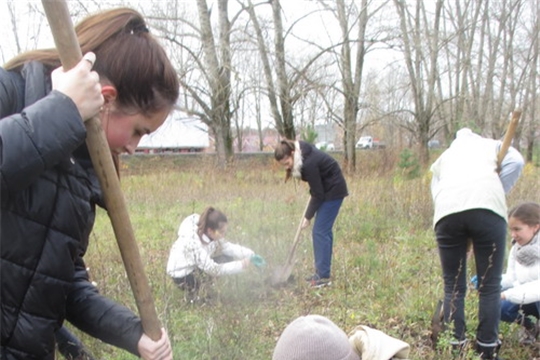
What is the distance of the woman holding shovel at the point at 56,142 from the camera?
93cm

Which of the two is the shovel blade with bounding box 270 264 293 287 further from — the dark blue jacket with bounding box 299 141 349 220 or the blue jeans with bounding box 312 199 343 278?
the dark blue jacket with bounding box 299 141 349 220

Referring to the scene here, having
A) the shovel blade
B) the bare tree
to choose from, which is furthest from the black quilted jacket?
the bare tree

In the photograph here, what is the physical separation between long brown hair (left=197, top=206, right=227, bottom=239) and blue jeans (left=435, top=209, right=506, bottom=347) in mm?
2057

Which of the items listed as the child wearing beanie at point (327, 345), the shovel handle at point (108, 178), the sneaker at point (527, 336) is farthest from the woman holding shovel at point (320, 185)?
the shovel handle at point (108, 178)

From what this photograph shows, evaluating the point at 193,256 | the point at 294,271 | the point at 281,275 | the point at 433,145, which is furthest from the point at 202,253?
the point at 433,145

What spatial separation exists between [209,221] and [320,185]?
4.12 feet

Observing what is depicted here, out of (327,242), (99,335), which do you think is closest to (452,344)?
(327,242)

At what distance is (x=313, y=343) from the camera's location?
59.9 inches

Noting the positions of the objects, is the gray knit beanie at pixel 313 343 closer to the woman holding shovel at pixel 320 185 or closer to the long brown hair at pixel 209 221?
the long brown hair at pixel 209 221

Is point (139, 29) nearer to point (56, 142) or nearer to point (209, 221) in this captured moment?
point (56, 142)

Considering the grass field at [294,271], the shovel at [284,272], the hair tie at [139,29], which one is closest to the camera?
the hair tie at [139,29]

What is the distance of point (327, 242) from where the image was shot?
507 centimetres

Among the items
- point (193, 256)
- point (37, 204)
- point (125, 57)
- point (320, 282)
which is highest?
point (125, 57)

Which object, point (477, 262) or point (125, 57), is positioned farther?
point (477, 262)
